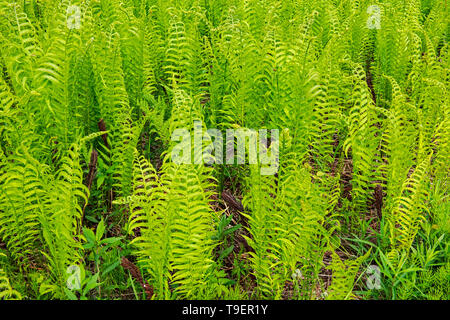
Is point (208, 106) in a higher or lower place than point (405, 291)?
higher

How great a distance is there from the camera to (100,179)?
81.4 inches

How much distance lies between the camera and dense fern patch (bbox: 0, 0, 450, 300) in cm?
166

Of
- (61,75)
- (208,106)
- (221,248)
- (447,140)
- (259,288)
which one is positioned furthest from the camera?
(208,106)

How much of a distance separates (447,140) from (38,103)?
2.09m

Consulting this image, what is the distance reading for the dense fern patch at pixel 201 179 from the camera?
65.4 inches

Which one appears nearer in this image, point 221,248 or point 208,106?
point 221,248

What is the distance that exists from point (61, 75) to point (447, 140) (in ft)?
6.63

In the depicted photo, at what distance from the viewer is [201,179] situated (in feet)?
6.26

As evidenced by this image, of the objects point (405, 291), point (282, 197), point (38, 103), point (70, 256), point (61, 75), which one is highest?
point (61, 75)

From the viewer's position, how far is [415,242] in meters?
2.06

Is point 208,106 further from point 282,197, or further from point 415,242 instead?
point 415,242
